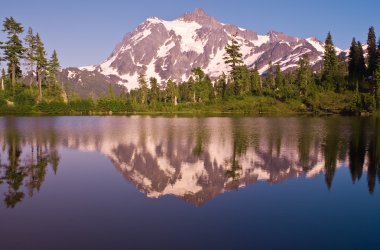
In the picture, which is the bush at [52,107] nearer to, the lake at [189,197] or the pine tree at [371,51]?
the lake at [189,197]

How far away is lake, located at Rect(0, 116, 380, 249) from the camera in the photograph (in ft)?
42.9

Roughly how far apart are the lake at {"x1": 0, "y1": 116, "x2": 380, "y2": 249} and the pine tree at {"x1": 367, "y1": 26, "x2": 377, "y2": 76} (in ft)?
370

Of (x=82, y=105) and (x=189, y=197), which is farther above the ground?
(x=82, y=105)

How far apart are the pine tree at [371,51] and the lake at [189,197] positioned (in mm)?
112918

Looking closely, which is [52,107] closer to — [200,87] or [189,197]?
[200,87]

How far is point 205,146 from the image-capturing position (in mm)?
36125

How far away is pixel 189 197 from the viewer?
60.8 feet

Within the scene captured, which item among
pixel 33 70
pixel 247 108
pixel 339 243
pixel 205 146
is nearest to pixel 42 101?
pixel 33 70

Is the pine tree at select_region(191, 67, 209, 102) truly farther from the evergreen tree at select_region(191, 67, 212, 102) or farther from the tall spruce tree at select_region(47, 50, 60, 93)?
the tall spruce tree at select_region(47, 50, 60, 93)

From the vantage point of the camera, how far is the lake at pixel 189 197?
42.9ft

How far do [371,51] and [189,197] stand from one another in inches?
5537

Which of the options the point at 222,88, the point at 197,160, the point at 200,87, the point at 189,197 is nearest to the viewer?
the point at 189,197

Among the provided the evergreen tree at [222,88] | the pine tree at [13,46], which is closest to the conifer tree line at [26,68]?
the pine tree at [13,46]

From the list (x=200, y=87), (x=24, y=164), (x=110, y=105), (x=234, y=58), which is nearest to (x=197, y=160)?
(x=24, y=164)
